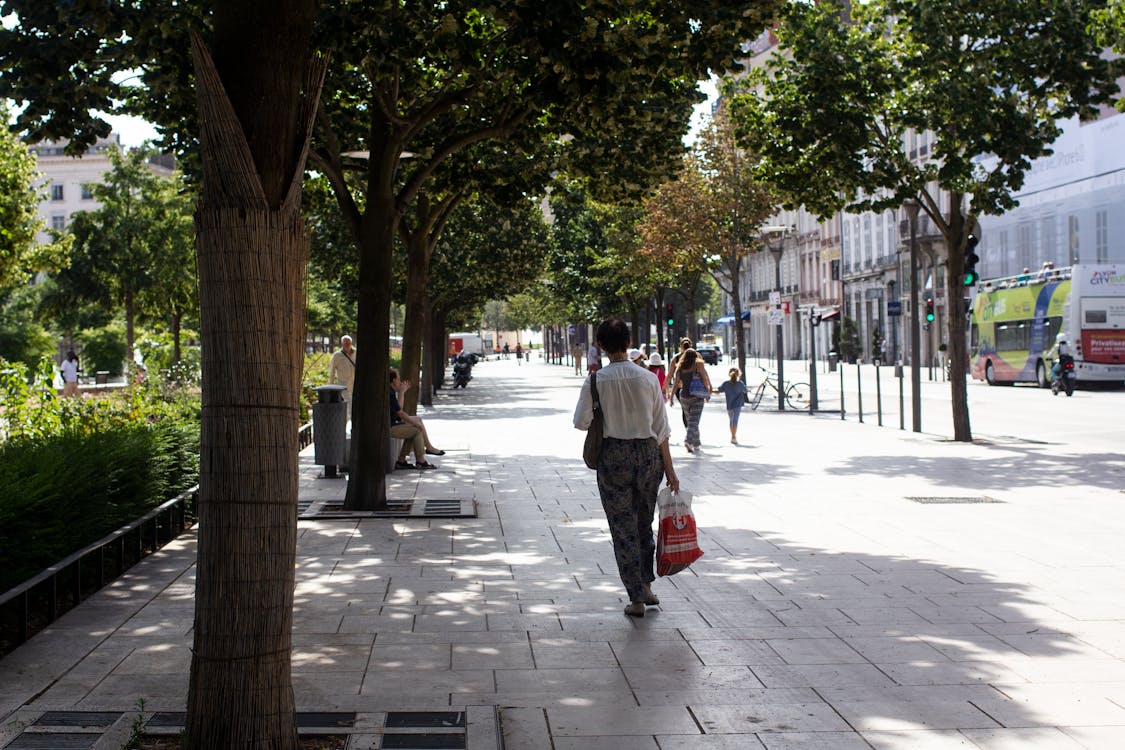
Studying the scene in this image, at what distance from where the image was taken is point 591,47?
11.0m

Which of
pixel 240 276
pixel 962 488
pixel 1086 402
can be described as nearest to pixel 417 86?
pixel 962 488

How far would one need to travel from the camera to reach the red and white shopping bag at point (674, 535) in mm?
7812

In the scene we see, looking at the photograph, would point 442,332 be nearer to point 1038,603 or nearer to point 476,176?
point 476,176

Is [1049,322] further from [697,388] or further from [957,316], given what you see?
[697,388]

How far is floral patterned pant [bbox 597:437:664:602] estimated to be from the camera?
799 cm

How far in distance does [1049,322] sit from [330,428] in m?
30.1

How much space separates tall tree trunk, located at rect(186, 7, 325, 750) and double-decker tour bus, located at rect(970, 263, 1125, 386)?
3758 centimetres

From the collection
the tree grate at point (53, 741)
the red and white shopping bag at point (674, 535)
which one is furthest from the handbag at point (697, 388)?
the tree grate at point (53, 741)

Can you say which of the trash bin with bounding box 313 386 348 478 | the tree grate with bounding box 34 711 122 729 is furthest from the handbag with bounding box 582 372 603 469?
the trash bin with bounding box 313 386 348 478

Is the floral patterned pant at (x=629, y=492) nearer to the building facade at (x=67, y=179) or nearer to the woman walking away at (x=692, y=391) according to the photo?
the woman walking away at (x=692, y=391)

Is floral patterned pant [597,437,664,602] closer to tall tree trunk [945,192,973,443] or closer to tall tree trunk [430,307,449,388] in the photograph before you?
tall tree trunk [945,192,973,443]

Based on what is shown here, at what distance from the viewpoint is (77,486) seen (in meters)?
8.49

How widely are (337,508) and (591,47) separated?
17.0 ft

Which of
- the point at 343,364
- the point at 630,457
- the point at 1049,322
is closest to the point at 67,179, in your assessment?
the point at 1049,322
